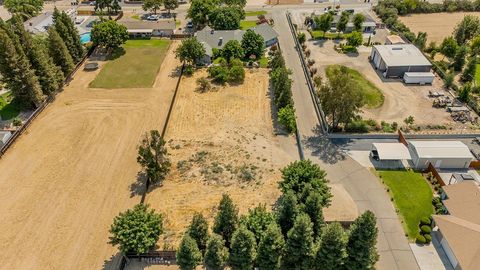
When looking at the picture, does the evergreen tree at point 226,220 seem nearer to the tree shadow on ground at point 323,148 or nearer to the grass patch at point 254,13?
the tree shadow on ground at point 323,148

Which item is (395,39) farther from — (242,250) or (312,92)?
(242,250)

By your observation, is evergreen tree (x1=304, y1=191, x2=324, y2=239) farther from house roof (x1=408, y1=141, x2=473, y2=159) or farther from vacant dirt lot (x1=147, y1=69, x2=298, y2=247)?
house roof (x1=408, y1=141, x2=473, y2=159)

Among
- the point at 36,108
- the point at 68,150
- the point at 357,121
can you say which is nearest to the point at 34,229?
→ the point at 68,150

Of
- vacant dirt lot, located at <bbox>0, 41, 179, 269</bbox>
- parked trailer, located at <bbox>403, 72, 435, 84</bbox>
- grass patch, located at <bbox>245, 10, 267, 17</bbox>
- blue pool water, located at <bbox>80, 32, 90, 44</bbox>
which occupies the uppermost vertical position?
grass patch, located at <bbox>245, 10, 267, 17</bbox>

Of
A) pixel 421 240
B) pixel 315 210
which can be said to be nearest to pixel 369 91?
pixel 421 240

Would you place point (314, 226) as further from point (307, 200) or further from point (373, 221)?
point (373, 221)

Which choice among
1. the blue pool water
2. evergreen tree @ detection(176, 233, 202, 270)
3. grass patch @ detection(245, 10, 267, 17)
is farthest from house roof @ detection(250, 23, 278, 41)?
evergreen tree @ detection(176, 233, 202, 270)
